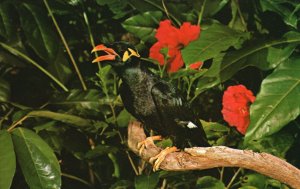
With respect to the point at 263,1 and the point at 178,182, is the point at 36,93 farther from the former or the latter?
the point at 263,1

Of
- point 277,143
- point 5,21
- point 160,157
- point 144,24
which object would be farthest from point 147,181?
point 5,21

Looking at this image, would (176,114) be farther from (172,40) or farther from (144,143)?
(172,40)

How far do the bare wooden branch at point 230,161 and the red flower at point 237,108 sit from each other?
13 centimetres

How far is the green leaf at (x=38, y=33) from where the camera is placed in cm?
168

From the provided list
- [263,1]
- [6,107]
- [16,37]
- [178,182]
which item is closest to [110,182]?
[178,182]

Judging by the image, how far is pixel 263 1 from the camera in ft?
5.21

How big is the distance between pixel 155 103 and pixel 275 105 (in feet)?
1.01

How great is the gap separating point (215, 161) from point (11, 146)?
1.67ft

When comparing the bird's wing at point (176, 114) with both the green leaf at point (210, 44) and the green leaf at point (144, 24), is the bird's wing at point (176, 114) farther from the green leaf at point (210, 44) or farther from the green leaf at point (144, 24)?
the green leaf at point (144, 24)

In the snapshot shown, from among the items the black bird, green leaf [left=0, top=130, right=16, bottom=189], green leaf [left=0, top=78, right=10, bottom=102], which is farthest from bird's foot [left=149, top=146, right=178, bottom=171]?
green leaf [left=0, top=78, right=10, bottom=102]

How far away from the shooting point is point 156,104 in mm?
1455

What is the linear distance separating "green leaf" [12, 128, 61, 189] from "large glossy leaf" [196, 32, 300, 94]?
0.46 m

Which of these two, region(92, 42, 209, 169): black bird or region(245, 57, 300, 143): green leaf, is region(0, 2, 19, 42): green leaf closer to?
region(92, 42, 209, 169): black bird

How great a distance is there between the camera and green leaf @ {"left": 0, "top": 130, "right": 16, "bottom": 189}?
1.33 m
